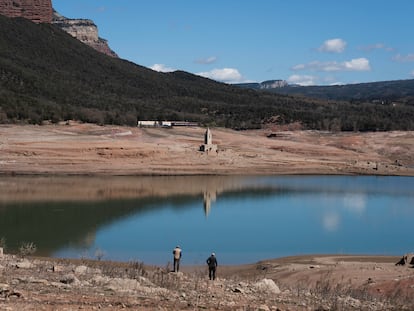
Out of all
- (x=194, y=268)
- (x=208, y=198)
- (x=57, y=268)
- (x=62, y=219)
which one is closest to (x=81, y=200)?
(x=62, y=219)

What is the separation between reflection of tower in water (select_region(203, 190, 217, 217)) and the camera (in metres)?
34.4

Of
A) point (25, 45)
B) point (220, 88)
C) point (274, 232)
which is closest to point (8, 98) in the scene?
point (25, 45)

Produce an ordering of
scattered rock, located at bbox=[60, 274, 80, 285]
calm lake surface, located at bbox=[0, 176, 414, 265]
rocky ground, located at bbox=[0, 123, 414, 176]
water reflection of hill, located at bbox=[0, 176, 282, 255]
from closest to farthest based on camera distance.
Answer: scattered rock, located at bbox=[60, 274, 80, 285] → calm lake surface, located at bbox=[0, 176, 414, 265] → water reflection of hill, located at bbox=[0, 176, 282, 255] → rocky ground, located at bbox=[0, 123, 414, 176]

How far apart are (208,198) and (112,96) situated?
176ft

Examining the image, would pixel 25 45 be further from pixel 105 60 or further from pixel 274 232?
pixel 274 232

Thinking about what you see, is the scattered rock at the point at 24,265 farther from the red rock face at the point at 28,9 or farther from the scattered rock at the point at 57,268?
the red rock face at the point at 28,9

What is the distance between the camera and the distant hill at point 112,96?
72.9 metres

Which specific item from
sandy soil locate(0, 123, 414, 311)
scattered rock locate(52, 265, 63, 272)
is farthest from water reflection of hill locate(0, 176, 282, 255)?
scattered rock locate(52, 265, 63, 272)

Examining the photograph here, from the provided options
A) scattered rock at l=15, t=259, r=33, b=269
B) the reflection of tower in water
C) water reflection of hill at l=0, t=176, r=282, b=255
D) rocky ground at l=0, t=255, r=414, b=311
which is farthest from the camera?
the reflection of tower in water

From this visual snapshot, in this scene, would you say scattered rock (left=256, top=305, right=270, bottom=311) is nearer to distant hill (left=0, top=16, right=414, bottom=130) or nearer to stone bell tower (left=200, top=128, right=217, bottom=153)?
stone bell tower (left=200, top=128, right=217, bottom=153)

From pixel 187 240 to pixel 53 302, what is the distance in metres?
16.0

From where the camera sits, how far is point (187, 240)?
25.0 meters

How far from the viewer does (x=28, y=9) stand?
10906cm

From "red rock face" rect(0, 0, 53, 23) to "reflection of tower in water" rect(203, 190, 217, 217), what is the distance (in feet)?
247
